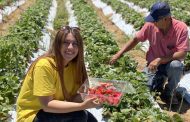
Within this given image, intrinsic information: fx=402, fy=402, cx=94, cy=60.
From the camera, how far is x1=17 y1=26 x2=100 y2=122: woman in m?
3.46

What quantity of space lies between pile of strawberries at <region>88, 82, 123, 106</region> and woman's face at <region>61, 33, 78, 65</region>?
40 cm

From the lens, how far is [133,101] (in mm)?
5441

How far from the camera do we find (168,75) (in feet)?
19.6

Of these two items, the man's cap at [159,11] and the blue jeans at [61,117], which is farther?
the man's cap at [159,11]

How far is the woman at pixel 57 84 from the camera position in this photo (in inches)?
136

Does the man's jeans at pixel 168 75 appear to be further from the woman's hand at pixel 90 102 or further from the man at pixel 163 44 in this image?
the woman's hand at pixel 90 102

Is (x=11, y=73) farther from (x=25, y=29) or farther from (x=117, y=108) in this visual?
(x=25, y=29)

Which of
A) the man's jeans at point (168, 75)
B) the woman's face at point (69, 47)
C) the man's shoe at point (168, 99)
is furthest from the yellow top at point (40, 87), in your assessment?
the man's shoe at point (168, 99)

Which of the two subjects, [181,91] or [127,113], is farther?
[181,91]

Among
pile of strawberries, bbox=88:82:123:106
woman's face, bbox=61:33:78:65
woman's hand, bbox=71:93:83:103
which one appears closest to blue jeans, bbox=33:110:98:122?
woman's hand, bbox=71:93:83:103

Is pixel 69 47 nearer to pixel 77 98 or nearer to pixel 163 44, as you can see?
pixel 77 98

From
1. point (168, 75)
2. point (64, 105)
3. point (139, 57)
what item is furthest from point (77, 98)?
point (139, 57)

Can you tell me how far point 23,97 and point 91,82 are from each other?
0.71 m

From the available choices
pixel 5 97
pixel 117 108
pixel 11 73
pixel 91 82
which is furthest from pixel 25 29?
pixel 91 82
